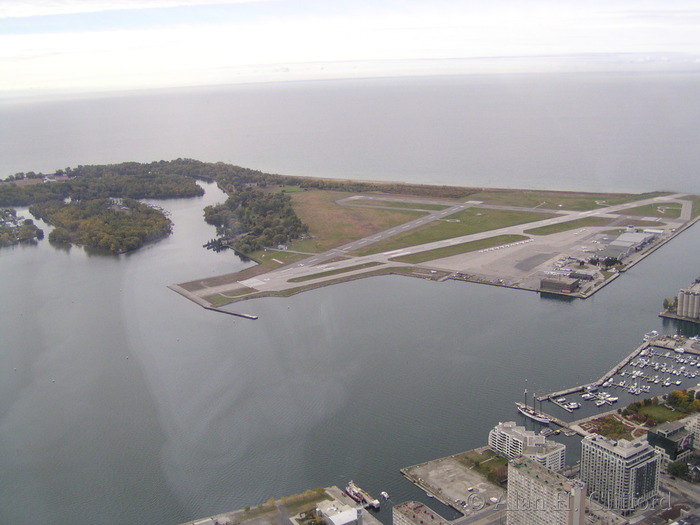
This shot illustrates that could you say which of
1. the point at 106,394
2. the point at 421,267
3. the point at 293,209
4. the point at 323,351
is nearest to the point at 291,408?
the point at 323,351

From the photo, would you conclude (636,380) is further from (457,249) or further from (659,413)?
(457,249)

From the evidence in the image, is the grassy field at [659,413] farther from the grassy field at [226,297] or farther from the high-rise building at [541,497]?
the grassy field at [226,297]

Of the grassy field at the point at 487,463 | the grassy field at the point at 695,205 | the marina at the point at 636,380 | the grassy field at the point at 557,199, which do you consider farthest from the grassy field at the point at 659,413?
the grassy field at the point at 557,199

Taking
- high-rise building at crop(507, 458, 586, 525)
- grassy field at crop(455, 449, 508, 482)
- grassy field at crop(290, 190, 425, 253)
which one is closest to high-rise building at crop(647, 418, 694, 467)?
grassy field at crop(455, 449, 508, 482)

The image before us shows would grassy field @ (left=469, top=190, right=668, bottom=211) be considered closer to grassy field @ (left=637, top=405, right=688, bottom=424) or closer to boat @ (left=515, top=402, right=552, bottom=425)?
grassy field @ (left=637, top=405, right=688, bottom=424)

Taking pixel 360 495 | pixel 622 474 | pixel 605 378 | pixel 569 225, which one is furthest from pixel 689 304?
pixel 360 495

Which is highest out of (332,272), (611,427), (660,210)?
(660,210)
